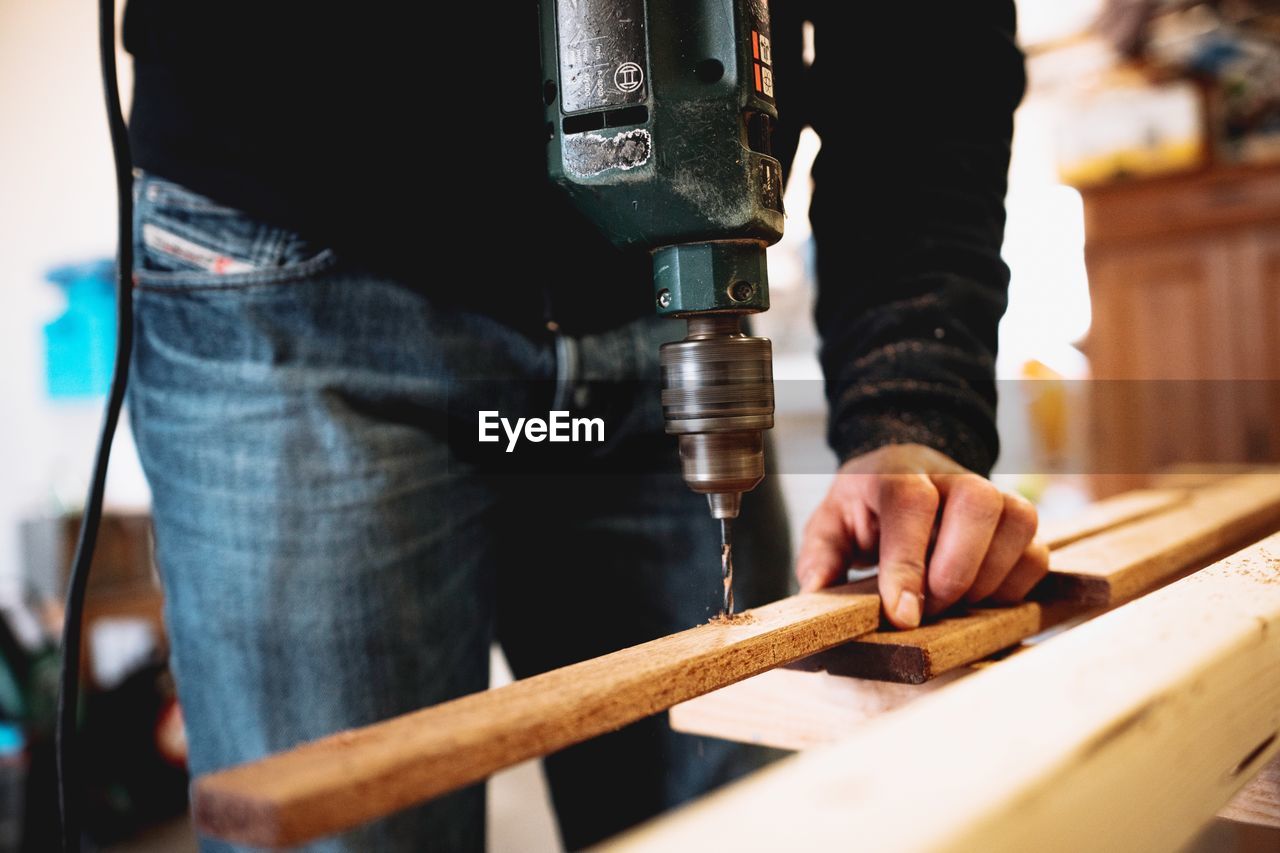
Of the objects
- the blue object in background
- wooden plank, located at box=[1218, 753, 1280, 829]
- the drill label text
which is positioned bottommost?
wooden plank, located at box=[1218, 753, 1280, 829]

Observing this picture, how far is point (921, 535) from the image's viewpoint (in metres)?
0.65

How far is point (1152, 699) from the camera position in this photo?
333 millimetres

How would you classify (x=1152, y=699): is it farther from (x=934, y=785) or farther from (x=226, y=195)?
(x=226, y=195)

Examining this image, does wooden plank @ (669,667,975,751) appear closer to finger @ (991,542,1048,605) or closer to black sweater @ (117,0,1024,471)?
finger @ (991,542,1048,605)

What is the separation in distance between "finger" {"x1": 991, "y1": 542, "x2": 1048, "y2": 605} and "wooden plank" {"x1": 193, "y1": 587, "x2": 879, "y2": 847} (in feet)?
0.69

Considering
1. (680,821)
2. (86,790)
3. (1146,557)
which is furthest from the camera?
(86,790)

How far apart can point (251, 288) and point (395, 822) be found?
0.42 metres

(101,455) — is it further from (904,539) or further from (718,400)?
(904,539)

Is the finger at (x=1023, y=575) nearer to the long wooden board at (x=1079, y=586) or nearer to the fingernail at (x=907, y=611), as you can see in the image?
the long wooden board at (x=1079, y=586)

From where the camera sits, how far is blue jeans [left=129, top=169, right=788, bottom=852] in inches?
27.9

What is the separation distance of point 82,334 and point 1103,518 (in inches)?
115

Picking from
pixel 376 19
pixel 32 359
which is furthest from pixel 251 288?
pixel 32 359

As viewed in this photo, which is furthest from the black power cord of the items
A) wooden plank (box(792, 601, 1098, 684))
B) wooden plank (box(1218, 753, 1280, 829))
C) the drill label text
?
wooden plank (box(1218, 753, 1280, 829))

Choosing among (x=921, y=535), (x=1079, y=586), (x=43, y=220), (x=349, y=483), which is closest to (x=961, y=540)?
(x=921, y=535)
